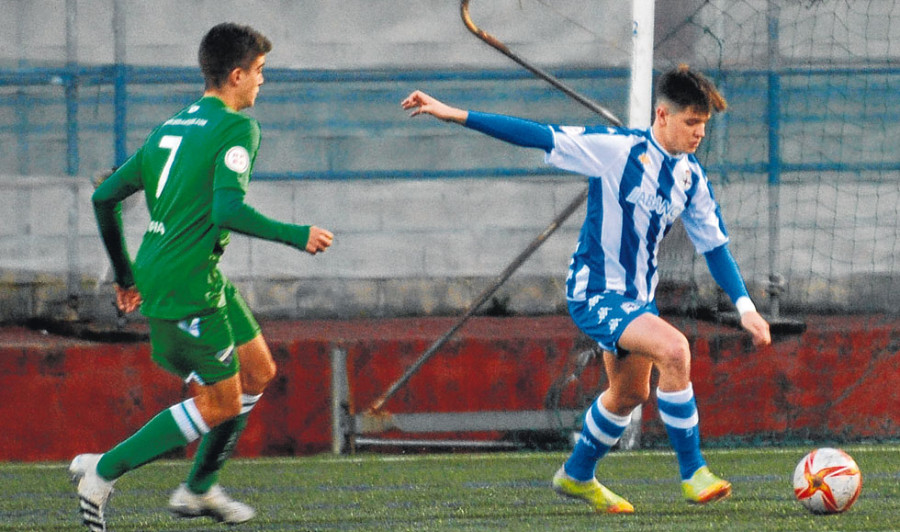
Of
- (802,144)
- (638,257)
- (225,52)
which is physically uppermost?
(225,52)

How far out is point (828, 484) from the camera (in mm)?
5297

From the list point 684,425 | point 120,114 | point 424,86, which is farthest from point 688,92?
point 120,114

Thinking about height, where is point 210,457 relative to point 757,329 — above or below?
below

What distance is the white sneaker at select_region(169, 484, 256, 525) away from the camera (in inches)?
207

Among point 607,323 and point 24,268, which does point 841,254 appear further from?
point 24,268

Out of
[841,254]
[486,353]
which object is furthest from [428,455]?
[841,254]

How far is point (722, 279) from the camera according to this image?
5730 millimetres

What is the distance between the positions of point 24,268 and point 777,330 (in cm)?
426

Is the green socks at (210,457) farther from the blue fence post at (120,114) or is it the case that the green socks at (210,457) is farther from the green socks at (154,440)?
the blue fence post at (120,114)

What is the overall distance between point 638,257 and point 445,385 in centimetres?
234

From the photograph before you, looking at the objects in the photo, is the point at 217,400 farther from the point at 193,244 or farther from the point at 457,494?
the point at 457,494

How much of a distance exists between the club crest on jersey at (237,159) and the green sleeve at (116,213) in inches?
19.7

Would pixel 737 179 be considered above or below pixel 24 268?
above

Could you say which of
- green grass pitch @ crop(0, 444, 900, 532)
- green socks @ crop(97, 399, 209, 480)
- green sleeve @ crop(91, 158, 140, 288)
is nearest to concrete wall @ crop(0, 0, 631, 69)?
green grass pitch @ crop(0, 444, 900, 532)
